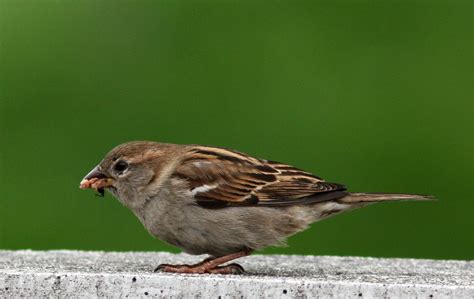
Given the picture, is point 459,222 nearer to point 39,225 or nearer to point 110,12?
point 39,225

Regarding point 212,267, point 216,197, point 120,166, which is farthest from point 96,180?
point 212,267

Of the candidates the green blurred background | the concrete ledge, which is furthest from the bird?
the green blurred background

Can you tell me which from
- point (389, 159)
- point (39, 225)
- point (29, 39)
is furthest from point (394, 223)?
point (29, 39)

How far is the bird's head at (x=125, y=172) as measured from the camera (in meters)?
7.47

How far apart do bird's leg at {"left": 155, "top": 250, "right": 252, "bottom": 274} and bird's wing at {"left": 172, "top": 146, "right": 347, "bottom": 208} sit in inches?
10.8

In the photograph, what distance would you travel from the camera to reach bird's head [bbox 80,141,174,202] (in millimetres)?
7473

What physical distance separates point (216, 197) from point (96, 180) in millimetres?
703

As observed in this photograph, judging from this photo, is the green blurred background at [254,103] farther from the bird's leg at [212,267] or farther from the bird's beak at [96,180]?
the bird's leg at [212,267]

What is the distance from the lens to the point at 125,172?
7.52 metres

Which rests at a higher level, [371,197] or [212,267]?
[371,197]

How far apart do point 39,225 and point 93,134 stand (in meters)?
1.63

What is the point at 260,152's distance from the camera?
13.0 metres

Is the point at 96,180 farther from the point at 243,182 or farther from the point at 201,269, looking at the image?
the point at 201,269

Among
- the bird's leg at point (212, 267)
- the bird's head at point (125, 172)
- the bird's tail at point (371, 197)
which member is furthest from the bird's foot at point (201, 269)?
the bird's tail at point (371, 197)
